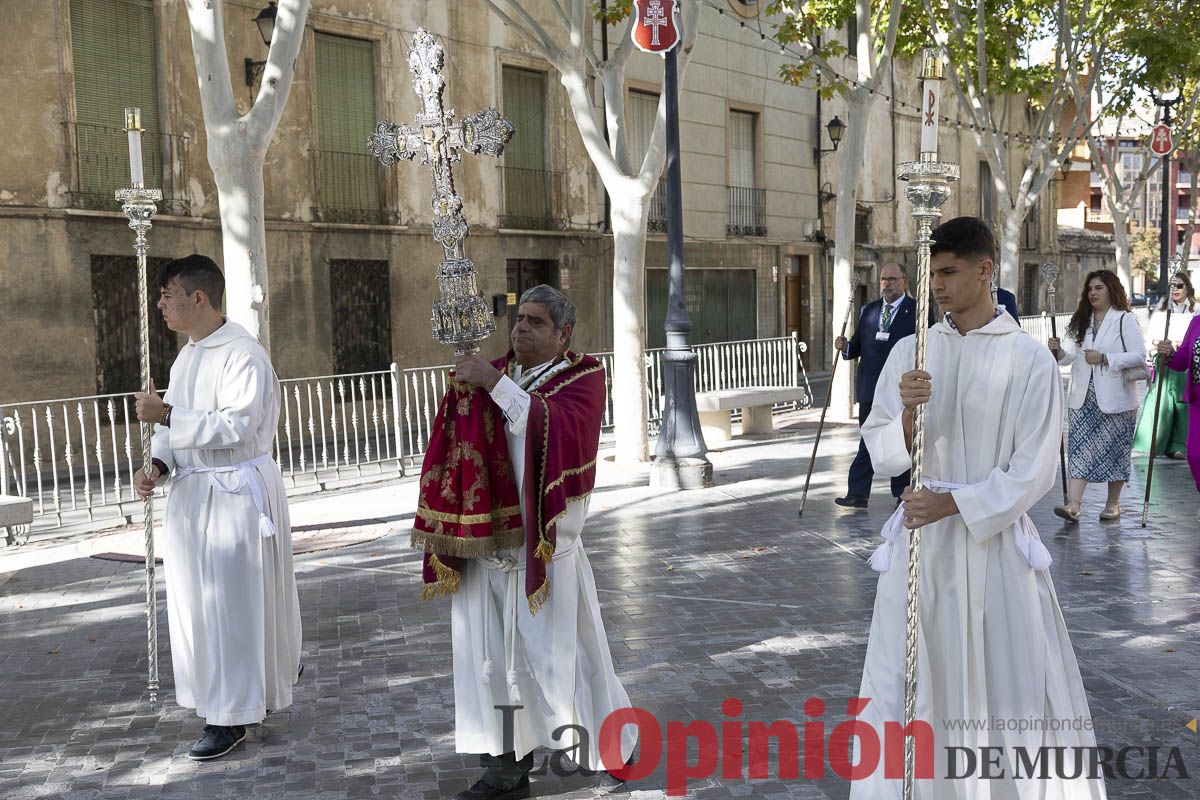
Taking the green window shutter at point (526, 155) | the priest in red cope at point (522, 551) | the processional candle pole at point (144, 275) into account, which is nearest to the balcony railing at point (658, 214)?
the green window shutter at point (526, 155)

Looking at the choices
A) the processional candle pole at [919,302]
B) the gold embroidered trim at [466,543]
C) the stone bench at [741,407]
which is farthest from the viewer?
the stone bench at [741,407]

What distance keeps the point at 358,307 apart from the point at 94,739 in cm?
1434

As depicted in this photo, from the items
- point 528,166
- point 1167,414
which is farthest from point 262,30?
point 1167,414

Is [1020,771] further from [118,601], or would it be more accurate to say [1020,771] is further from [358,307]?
[358,307]

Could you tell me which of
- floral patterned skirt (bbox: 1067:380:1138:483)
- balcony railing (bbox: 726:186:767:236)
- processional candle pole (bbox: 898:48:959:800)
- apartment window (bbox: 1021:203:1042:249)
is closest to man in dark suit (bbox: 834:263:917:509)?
floral patterned skirt (bbox: 1067:380:1138:483)

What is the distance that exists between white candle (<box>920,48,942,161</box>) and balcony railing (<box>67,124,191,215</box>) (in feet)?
44.7

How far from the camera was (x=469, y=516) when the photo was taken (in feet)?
14.1

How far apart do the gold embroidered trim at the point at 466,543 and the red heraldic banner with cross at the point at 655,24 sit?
7888 millimetres

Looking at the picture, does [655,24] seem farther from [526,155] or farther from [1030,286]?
[1030,286]

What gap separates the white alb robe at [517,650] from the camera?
173 inches

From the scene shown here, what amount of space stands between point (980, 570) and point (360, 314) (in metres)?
16.4

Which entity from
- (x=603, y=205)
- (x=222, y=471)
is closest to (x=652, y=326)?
(x=603, y=205)

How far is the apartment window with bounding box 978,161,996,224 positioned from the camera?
39.4m

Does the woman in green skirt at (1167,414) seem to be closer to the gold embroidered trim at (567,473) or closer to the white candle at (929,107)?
the gold embroidered trim at (567,473)
